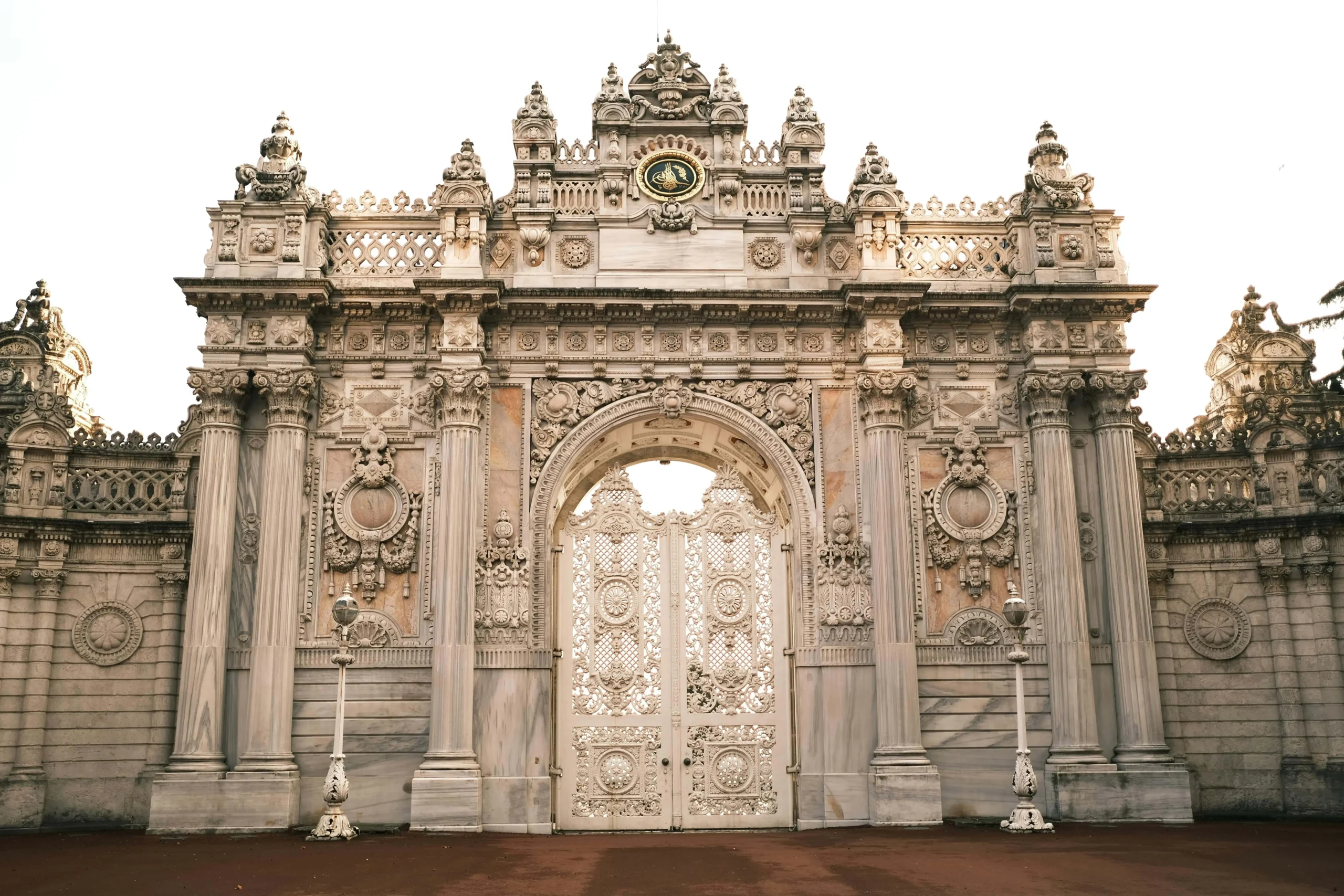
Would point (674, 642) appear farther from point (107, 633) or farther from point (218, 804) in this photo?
point (107, 633)

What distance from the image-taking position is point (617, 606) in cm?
1944

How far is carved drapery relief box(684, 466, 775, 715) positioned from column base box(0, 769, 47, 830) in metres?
10.2

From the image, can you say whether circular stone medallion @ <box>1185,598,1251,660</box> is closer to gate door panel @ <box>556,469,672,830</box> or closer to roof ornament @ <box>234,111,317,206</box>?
gate door panel @ <box>556,469,672,830</box>

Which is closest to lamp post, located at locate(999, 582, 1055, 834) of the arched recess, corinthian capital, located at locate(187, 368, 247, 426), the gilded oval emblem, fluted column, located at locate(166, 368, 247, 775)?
the arched recess

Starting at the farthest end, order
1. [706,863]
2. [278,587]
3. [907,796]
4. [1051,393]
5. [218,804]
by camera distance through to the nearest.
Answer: [1051,393] < [278,587] < [907,796] < [218,804] < [706,863]

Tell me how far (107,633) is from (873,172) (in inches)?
582

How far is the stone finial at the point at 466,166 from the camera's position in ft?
65.8

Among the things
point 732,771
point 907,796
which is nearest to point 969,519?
point 907,796

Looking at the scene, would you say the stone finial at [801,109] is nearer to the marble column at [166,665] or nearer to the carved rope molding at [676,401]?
the carved rope molding at [676,401]

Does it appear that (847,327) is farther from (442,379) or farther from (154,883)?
(154,883)

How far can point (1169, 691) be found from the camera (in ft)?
65.4

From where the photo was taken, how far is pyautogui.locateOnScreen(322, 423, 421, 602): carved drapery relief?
744 inches

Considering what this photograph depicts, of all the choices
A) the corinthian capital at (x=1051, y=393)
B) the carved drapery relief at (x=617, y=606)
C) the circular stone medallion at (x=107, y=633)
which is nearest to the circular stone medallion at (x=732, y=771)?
the carved drapery relief at (x=617, y=606)

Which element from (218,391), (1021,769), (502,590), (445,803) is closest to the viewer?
(1021,769)
